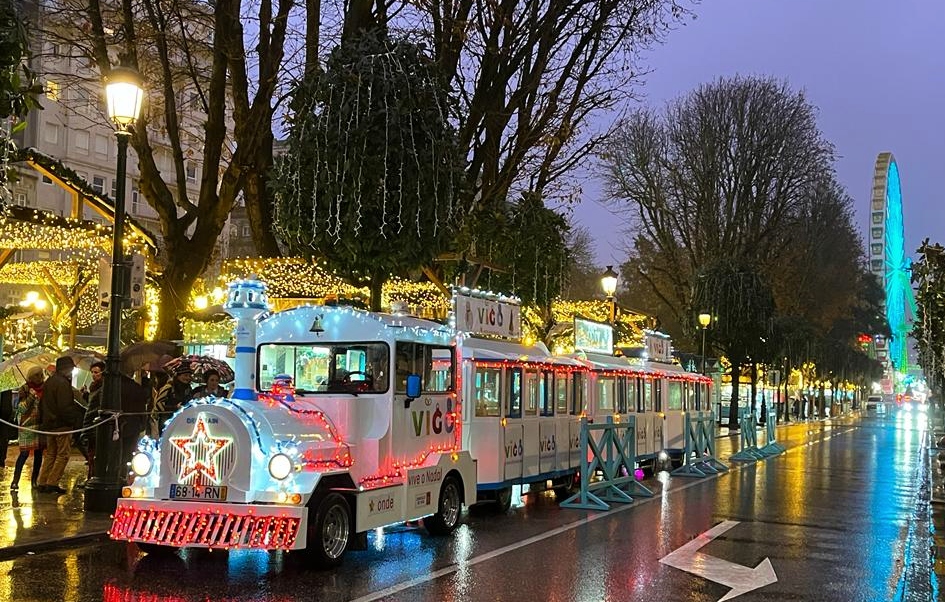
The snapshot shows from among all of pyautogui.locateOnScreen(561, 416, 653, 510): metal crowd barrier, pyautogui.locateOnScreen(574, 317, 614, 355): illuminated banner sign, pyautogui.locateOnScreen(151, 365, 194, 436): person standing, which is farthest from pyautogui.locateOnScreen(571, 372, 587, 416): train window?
pyautogui.locateOnScreen(151, 365, 194, 436): person standing

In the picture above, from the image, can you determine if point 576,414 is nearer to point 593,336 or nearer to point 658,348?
point 593,336

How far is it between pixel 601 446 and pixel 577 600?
769 centimetres

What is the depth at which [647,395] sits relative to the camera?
2258cm

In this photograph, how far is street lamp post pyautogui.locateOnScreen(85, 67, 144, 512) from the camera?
12.4 meters

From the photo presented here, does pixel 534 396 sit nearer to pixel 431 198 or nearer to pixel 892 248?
pixel 431 198

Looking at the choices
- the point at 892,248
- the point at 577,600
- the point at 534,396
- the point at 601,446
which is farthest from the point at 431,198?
the point at 892,248

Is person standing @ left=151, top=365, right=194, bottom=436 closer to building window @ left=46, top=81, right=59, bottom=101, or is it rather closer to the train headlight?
building window @ left=46, top=81, right=59, bottom=101

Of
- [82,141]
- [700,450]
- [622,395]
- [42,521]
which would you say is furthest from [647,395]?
[82,141]

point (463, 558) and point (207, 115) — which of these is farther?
point (207, 115)

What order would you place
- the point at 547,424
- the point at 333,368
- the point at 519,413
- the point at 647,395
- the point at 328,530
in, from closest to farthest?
1. the point at 328,530
2. the point at 333,368
3. the point at 519,413
4. the point at 547,424
5. the point at 647,395

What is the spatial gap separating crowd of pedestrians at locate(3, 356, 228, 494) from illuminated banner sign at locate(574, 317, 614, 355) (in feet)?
23.9

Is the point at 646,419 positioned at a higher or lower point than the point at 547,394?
lower

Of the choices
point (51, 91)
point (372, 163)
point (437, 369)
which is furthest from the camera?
point (372, 163)

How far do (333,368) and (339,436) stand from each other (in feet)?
3.21
